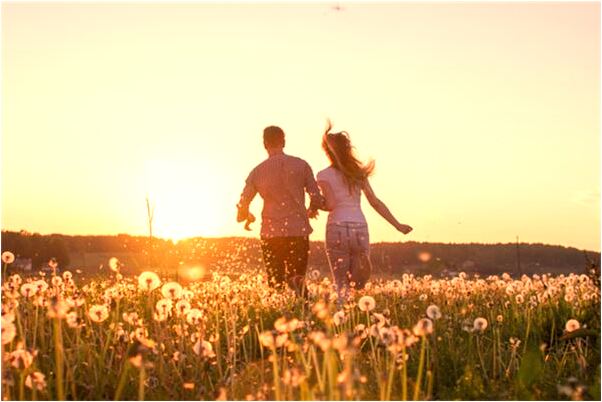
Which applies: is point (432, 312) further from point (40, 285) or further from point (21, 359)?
point (40, 285)

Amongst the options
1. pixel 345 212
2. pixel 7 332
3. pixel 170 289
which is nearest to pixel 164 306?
pixel 170 289

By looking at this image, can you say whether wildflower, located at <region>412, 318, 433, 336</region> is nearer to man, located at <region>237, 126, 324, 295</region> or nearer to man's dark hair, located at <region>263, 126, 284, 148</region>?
man, located at <region>237, 126, 324, 295</region>

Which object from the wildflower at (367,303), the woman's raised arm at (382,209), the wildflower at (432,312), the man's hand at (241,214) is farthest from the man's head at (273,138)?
the wildflower at (432,312)

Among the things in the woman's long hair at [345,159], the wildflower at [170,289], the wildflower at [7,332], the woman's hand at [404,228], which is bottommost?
the wildflower at [7,332]

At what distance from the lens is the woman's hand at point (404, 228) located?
34.4 feet

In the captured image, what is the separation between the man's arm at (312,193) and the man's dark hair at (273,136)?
460 millimetres

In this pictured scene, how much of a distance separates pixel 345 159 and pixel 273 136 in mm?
1313

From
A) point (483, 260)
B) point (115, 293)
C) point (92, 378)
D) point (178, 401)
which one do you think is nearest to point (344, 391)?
point (178, 401)

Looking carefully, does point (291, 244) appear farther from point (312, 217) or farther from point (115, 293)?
point (115, 293)

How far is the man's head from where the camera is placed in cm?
1115

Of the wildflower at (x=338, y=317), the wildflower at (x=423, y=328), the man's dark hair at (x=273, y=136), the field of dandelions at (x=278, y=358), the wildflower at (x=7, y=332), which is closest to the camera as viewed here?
the wildflower at (x=423, y=328)

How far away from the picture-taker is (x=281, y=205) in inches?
434

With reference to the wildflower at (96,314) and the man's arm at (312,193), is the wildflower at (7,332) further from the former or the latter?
the man's arm at (312,193)

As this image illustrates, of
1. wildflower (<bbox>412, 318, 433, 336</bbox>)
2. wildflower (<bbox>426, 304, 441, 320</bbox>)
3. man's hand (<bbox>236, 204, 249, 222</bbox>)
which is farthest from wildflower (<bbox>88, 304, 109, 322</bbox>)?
man's hand (<bbox>236, 204, 249, 222</bbox>)
